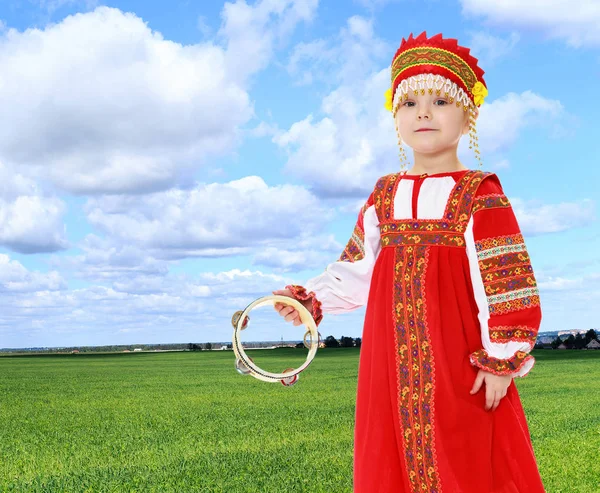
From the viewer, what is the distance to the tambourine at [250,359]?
3029 millimetres

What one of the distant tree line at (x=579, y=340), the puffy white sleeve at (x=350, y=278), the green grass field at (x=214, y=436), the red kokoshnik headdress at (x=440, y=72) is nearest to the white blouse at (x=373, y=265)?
the puffy white sleeve at (x=350, y=278)

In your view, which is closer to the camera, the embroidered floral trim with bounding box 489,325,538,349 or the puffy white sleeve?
the embroidered floral trim with bounding box 489,325,538,349

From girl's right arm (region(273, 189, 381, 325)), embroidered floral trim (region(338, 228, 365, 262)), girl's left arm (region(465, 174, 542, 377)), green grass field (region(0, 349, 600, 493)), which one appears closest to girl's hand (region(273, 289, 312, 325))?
girl's right arm (region(273, 189, 381, 325))

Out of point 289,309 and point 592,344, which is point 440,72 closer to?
point 289,309

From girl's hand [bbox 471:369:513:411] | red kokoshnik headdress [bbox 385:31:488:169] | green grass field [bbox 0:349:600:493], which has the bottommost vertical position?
green grass field [bbox 0:349:600:493]

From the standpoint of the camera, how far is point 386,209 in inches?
128

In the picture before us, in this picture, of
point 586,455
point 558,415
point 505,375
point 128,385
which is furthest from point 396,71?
point 128,385

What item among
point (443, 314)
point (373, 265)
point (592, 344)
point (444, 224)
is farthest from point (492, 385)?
point (592, 344)

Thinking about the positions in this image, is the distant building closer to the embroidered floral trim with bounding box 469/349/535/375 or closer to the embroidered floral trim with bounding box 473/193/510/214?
the embroidered floral trim with bounding box 473/193/510/214

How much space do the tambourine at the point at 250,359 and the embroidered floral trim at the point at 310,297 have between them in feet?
0.20

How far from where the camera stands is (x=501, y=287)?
9.68 ft

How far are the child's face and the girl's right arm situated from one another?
37cm

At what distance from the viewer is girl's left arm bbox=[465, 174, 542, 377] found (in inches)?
113

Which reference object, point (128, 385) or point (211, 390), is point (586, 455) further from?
point (128, 385)
